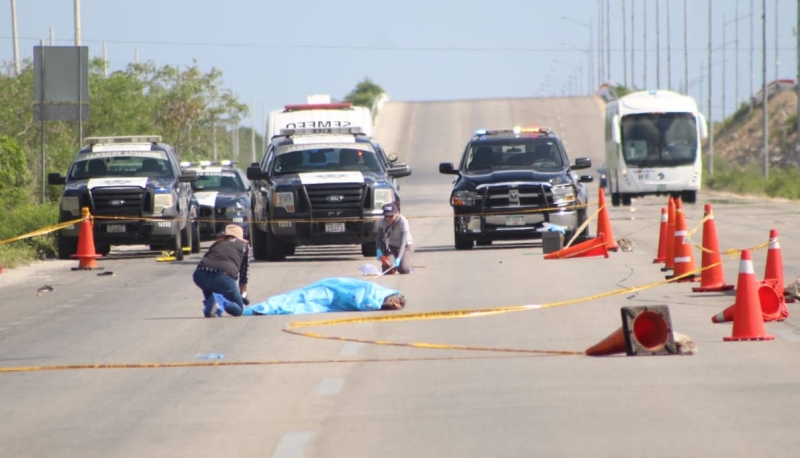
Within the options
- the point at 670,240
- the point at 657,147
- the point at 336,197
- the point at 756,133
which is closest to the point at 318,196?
the point at 336,197

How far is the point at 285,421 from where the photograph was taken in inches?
367

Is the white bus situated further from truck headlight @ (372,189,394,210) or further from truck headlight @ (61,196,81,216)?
truck headlight @ (61,196,81,216)

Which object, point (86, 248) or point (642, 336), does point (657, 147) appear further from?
point (642, 336)

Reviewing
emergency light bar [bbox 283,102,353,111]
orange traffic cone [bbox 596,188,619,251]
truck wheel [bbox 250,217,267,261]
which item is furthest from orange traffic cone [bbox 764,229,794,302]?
emergency light bar [bbox 283,102,353,111]

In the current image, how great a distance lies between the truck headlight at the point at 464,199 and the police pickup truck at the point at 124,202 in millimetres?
4719

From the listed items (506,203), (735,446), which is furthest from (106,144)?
(735,446)

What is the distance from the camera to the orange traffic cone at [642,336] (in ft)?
39.2

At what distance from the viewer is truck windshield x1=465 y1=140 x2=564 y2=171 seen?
28.2 m

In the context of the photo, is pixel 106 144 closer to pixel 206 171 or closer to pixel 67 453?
pixel 206 171

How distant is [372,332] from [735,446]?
21.4 ft

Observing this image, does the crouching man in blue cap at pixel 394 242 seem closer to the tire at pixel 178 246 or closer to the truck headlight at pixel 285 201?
the truck headlight at pixel 285 201

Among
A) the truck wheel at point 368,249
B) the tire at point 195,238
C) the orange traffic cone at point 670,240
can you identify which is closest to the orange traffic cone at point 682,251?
the orange traffic cone at point 670,240

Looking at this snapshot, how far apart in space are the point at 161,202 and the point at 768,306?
1502 centimetres

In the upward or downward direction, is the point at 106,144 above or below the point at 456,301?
above
